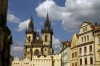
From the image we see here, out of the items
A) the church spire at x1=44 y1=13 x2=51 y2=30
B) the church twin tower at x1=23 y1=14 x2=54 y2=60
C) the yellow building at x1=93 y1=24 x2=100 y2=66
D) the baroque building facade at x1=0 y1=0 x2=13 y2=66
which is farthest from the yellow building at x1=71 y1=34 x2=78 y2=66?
the church spire at x1=44 y1=13 x2=51 y2=30

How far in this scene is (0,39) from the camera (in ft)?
122

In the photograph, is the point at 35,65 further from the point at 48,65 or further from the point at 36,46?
the point at 36,46

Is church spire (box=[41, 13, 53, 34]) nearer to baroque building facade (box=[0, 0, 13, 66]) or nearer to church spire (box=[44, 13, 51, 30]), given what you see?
church spire (box=[44, 13, 51, 30])

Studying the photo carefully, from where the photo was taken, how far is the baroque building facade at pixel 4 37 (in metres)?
37.6

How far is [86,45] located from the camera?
4691 cm

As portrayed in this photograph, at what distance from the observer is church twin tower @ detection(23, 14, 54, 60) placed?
11675 centimetres

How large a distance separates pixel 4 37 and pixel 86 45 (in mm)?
18806

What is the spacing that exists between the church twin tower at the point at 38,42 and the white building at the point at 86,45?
220 feet

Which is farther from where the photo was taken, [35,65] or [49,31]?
[49,31]

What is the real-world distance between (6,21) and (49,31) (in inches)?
3209

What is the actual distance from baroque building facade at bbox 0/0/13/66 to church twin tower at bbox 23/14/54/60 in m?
74.5

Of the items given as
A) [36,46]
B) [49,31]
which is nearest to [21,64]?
[36,46]

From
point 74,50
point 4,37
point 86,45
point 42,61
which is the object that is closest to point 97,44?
point 86,45

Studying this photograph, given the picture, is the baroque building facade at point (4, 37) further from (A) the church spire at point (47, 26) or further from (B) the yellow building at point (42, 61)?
(A) the church spire at point (47, 26)
